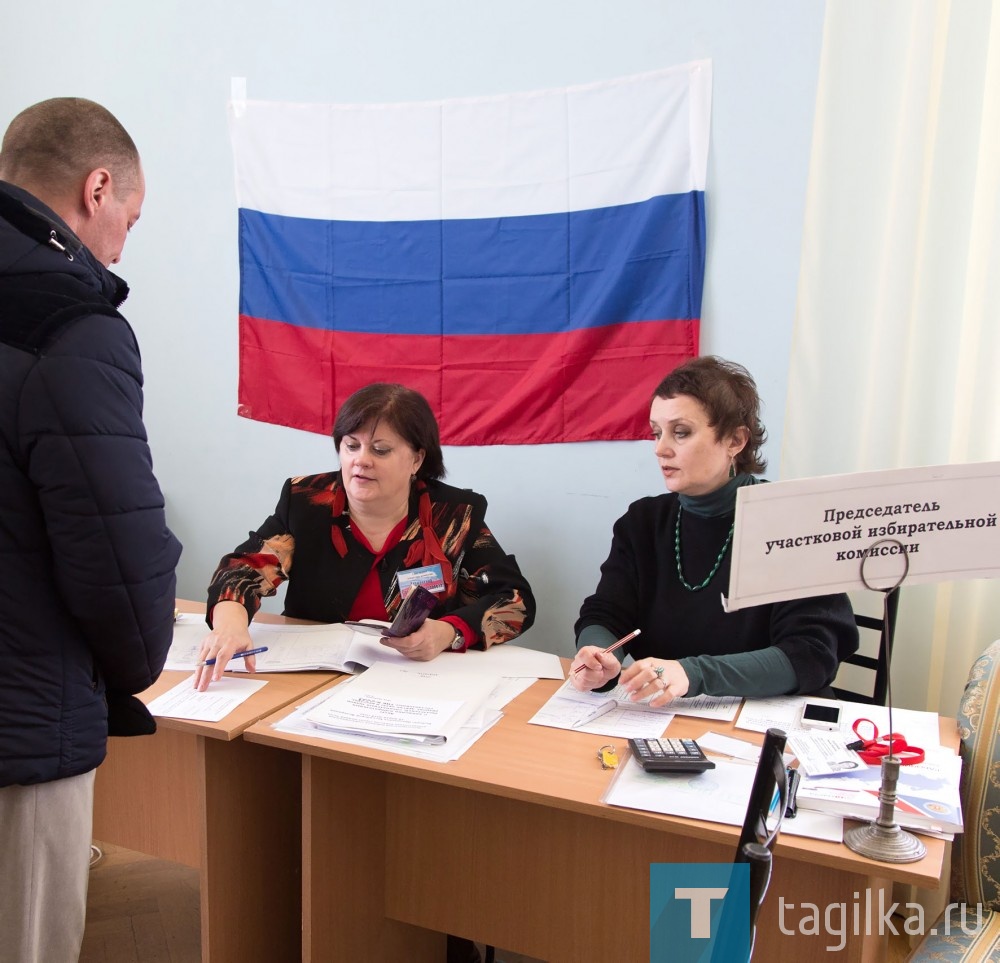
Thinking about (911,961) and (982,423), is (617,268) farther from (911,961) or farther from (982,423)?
(911,961)

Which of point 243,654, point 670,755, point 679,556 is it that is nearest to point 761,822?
point 670,755

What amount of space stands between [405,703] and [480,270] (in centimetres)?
145

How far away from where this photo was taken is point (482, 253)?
2.76 metres

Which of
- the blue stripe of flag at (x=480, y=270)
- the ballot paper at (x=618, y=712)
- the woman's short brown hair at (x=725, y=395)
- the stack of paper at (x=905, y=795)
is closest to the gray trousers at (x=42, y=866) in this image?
the ballot paper at (x=618, y=712)

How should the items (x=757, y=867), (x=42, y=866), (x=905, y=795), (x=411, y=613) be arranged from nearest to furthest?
(x=757, y=867) → (x=42, y=866) → (x=905, y=795) → (x=411, y=613)

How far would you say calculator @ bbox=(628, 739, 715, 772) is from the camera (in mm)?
1489

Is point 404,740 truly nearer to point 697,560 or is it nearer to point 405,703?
point 405,703

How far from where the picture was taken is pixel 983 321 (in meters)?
2.14

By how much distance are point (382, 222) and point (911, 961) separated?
91.8 inches

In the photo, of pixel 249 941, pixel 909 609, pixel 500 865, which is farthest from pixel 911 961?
pixel 249 941

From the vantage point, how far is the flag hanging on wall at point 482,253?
Result: 8.26 feet

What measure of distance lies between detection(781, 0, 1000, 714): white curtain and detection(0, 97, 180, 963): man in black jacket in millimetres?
1666

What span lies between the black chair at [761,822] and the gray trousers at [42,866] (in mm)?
922

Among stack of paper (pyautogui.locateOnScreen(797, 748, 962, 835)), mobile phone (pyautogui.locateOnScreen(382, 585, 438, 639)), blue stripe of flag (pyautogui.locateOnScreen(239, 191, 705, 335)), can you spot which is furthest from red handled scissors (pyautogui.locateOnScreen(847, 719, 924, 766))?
blue stripe of flag (pyautogui.locateOnScreen(239, 191, 705, 335))
